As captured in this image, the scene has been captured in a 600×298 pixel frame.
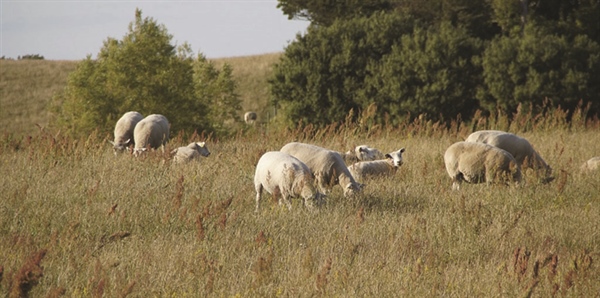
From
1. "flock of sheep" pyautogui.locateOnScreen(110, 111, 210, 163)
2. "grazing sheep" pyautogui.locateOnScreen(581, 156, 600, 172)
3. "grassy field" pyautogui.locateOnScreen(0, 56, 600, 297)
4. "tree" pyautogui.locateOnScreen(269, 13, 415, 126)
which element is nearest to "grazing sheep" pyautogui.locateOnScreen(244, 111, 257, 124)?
"tree" pyautogui.locateOnScreen(269, 13, 415, 126)

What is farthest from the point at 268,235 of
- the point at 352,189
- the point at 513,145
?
the point at 513,145

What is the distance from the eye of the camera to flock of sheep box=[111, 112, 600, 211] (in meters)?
8.95

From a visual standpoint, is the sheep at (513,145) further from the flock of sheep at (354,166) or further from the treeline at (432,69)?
the treeline at (432,69)

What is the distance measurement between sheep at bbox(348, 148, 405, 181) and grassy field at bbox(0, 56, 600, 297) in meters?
0.26

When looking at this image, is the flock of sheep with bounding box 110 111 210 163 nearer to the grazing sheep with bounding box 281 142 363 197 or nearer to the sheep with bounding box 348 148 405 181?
the sheep with bounding box 348 148 405 181

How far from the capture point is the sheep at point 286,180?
8742 millimetres

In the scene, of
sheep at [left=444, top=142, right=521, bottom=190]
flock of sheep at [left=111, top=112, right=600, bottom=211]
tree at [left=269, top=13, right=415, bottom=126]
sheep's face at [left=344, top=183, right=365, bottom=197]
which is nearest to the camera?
flock of sheep at [left=111, top=112, right=600, bottom=211]

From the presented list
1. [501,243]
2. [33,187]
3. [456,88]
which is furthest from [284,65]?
[501,243]

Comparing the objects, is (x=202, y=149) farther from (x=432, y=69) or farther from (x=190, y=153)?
(x=432, y=69)

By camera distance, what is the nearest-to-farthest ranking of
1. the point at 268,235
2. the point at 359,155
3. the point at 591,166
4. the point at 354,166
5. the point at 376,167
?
the point at 268,235 < the point at 354,166 < the point at 376,167 < the point at 591,166 < the point at 359,155

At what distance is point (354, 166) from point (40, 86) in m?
45.5

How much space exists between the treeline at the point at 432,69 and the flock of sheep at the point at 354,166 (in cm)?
1194

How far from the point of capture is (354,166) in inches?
457

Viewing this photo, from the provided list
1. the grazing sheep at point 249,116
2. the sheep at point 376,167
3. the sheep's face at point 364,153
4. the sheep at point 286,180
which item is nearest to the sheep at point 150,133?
the sheep's face at point 364,153
